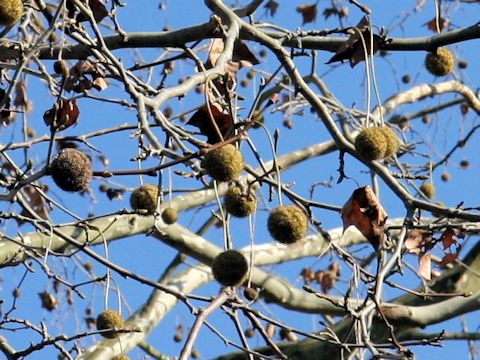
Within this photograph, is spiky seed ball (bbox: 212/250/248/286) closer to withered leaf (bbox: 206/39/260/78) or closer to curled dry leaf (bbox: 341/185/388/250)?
curled dry leaf (bbox: 341/185/388/250)

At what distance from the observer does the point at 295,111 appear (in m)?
6.35

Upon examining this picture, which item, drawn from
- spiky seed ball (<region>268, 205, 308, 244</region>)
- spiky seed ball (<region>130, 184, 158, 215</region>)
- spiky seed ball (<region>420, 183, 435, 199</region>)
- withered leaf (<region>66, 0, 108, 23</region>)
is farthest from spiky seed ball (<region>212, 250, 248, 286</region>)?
spiky seed ball (<region>420, 183, 435, 199</region>)

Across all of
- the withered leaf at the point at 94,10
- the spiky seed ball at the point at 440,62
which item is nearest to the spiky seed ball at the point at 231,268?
the withered leaf at the point at 94,10

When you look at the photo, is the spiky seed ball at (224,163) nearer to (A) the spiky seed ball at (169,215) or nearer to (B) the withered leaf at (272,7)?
(A) the spiky seed ball at (169,215)

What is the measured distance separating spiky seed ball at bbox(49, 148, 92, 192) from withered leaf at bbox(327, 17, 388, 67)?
0.91 metres

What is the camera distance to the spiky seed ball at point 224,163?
258 cm

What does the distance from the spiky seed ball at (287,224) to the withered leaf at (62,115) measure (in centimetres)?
55

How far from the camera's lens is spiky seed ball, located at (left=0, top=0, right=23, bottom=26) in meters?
2.92

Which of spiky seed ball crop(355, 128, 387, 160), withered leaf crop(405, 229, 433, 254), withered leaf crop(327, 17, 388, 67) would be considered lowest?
spiky seed ball crop(355, 128, 387, 160)

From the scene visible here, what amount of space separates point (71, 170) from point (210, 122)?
46cm

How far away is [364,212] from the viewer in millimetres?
2920

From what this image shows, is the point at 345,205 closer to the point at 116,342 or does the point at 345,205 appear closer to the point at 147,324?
the point at 116,342

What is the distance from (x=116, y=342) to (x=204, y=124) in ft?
9.40

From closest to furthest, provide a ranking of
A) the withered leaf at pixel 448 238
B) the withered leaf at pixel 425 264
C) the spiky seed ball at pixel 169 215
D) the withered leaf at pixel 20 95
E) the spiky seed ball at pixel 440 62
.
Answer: the withered leaf at pixel 448 238 → the withered leaf at pixel 425 264 → the spiky seed ball at pixel 440 62 → the spiky seed ball at pixel 169 215 → the withered leaf at pixel 20 95
